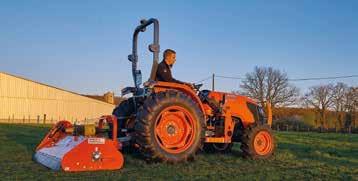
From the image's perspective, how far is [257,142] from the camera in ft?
29.3

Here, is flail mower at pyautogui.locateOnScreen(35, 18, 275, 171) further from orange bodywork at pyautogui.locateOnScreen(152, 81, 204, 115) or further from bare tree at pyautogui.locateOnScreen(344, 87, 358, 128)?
bare tree at pyautogui.locateOnScreen(344, 87, 358, 128)

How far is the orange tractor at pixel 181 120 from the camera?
285 inches

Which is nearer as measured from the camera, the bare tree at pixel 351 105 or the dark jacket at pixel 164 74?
the dark jacket at pixel 164 74

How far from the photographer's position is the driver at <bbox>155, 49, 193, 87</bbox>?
8.08 meters

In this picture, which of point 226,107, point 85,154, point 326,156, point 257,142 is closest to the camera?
point 85,154

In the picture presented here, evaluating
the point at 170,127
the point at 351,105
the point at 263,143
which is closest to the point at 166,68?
the point at 170,127

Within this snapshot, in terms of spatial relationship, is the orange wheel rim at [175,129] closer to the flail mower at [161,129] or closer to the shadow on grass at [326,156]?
the flail mower at [161,129]

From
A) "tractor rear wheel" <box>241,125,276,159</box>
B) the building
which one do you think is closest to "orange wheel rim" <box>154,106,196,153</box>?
"tractor rear wheel" <box>241,125,276,159</box>

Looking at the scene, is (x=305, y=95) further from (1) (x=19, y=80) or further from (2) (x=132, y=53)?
(2) (x=132, y=53)

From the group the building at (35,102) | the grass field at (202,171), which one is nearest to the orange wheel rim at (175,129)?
the grass field at (202,171)

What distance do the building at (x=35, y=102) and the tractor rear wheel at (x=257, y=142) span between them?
44.4m

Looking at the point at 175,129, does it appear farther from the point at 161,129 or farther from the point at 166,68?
the point at 166,68

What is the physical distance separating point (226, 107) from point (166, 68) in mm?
1779

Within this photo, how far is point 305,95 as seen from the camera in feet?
218
